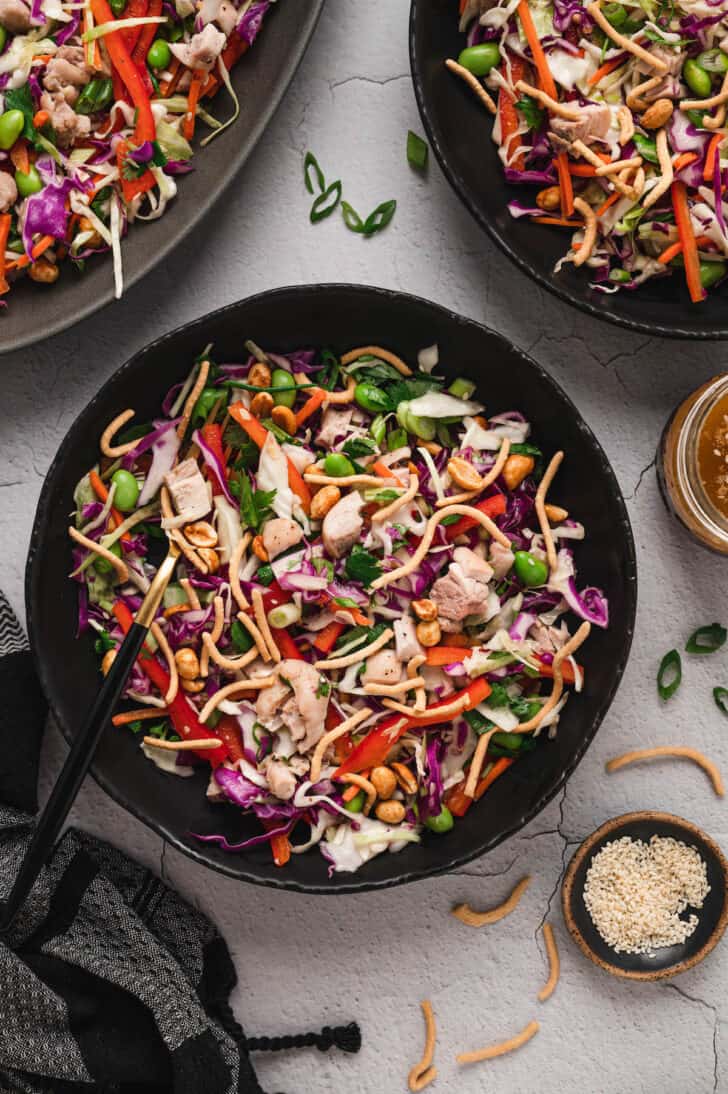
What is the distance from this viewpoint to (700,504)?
277cm

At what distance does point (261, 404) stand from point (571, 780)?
1471 millimetres

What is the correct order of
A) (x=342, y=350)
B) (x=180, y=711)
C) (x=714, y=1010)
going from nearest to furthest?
(x=180, y=711), (x=342, y=350), (x=714, y=1010)

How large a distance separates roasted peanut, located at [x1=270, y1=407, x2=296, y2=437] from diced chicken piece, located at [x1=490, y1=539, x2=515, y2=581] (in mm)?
635

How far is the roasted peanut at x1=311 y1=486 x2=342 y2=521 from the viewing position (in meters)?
2.55

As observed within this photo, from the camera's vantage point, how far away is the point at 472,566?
254 centimetres

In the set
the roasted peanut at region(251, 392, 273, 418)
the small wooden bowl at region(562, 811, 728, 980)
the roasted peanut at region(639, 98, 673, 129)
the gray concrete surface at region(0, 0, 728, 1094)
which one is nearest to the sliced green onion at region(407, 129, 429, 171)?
the gray concrete surface at region(0, 0, 728, 1094)

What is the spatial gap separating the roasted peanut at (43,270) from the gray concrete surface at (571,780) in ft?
0.99

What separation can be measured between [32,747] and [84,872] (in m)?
0.40

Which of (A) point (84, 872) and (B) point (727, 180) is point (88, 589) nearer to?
(A) point (84, 872)

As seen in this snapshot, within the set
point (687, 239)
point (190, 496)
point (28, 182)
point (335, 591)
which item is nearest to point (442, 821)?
point (335, 591)

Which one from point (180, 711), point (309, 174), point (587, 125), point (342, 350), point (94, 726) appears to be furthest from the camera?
point (309, 174)

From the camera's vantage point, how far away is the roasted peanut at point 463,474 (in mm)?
2578

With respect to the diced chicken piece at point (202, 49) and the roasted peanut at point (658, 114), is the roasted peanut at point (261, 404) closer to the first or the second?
the diced chicken piece at point (202, 49)

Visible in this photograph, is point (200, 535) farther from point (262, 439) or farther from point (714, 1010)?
point (714, 1010)
